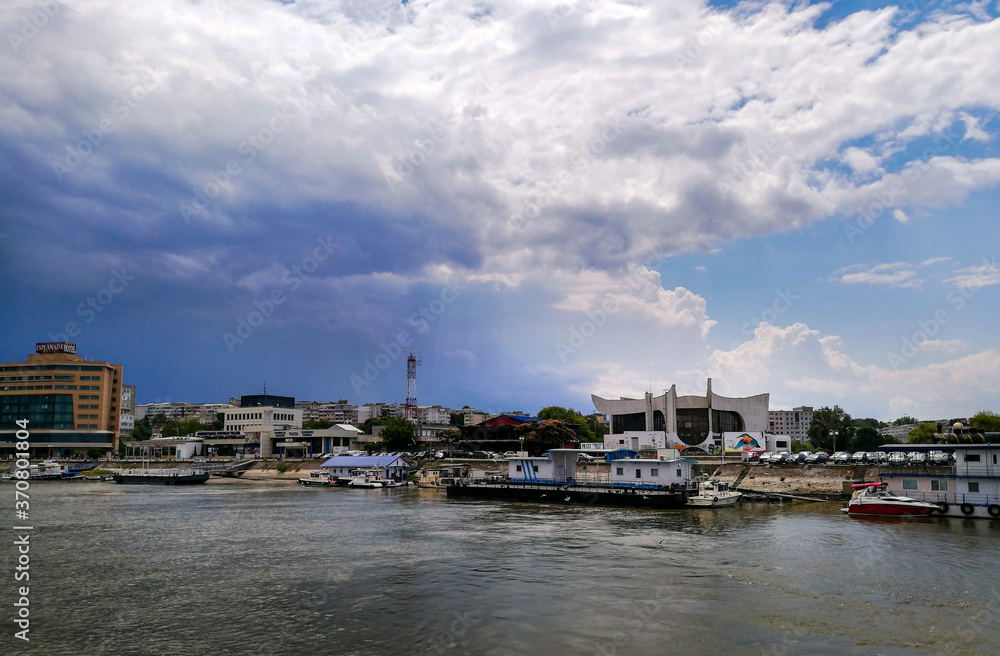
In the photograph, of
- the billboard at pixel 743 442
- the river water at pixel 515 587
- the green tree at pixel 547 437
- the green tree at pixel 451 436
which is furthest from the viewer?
the green tree at pixel 451 436

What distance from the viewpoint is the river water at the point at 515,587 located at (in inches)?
902

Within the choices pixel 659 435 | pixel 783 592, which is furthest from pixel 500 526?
pixel 659 435

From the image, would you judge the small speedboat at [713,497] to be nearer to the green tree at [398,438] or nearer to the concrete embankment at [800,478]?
the concrete embankment at [800,478]

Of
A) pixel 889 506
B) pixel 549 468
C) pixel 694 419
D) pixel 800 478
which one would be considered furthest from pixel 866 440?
pixel 889 506

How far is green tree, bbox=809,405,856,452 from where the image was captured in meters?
119

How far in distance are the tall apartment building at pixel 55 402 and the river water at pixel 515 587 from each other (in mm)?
123909

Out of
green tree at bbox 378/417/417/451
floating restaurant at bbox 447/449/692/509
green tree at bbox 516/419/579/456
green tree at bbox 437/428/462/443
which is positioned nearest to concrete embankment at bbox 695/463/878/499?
floating restaurant at bbox 447/449/692/509

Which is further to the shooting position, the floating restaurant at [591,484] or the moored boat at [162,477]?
the moored boat at [162,477]

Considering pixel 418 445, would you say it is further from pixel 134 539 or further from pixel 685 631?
pixel 685 631

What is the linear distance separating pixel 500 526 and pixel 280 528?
54.8ft

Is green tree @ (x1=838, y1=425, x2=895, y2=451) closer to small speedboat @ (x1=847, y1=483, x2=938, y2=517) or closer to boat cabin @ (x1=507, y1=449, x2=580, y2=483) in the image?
boat cabin @ (x1=507, y1=449, x2=580, y2=483)

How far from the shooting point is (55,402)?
522 feet

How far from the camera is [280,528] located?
50625 mm

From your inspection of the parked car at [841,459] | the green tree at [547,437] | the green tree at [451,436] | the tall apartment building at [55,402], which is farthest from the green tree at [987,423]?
the tall apartment building at [55,402]
